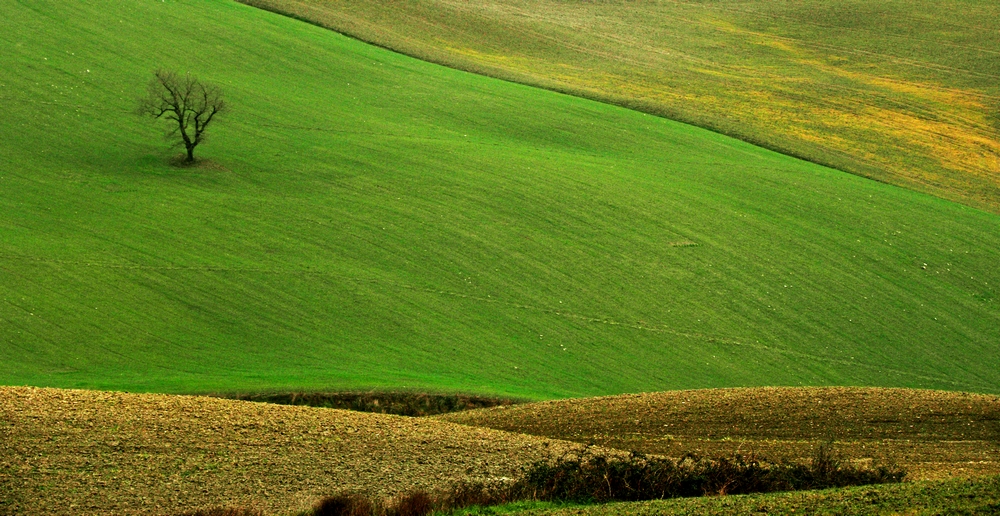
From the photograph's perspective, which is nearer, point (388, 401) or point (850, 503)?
point (850, 503)

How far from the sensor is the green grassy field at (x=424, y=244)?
29828mm

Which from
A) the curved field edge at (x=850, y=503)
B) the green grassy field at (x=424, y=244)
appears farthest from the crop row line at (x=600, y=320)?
the curved field edge at (x=850, y=503)

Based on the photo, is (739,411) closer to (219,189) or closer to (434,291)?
(434,291)

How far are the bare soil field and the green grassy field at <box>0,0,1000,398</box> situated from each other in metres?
5.08

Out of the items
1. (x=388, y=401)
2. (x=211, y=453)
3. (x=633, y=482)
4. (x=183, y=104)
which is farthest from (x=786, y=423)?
(x=183, y=104)

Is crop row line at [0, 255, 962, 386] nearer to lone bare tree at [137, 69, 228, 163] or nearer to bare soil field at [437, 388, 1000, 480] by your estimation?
bare soil field at [437, 388, 1000, 480]

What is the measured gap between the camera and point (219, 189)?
39.4 m

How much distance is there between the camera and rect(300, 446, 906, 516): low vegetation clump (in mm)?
17359

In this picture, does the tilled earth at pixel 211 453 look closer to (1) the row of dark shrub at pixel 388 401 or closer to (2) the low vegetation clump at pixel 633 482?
(2) the low vegetation clump at pixel 633 482

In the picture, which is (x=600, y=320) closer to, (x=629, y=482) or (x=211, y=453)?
(x=629, y=482)

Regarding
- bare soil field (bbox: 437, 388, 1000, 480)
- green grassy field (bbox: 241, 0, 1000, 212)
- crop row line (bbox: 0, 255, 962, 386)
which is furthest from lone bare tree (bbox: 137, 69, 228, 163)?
bare soil field (bbox: 437, 388, 1000, 480)

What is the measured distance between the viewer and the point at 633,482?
712 inches

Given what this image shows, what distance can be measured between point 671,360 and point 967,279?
15879 millimetres

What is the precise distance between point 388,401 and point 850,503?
14.1 m
